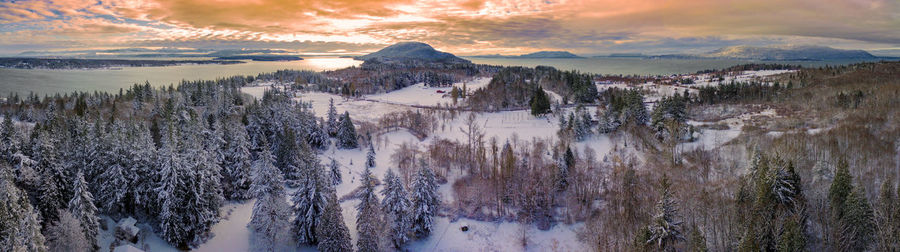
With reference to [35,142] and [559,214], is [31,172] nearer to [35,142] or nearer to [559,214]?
[35,142]

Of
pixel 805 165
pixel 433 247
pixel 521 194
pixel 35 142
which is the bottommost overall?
pixel 433 247

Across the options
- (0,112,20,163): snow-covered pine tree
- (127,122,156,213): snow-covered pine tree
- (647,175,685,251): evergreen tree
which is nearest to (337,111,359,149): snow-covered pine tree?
(127,122,156,213): snow-covered pine tree

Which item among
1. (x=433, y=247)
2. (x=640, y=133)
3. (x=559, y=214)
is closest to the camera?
(x=433, y=247)

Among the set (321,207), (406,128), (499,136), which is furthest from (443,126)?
(321,207)

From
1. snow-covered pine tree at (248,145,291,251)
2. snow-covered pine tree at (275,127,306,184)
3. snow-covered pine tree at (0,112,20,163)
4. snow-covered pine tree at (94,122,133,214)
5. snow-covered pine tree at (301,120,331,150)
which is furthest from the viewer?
snow-covered pine tree at (301,120,331,150)

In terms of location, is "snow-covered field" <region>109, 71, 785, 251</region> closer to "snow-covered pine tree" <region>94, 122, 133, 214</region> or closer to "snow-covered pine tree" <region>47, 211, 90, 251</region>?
"snow-covered pine tree" <region>94, 122, 133, 214</region>

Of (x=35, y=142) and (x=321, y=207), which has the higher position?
(x=35, y=142)

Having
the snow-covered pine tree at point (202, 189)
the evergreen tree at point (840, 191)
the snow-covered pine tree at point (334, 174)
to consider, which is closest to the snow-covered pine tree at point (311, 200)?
the snow-covered pine tree at point (202, 189)
